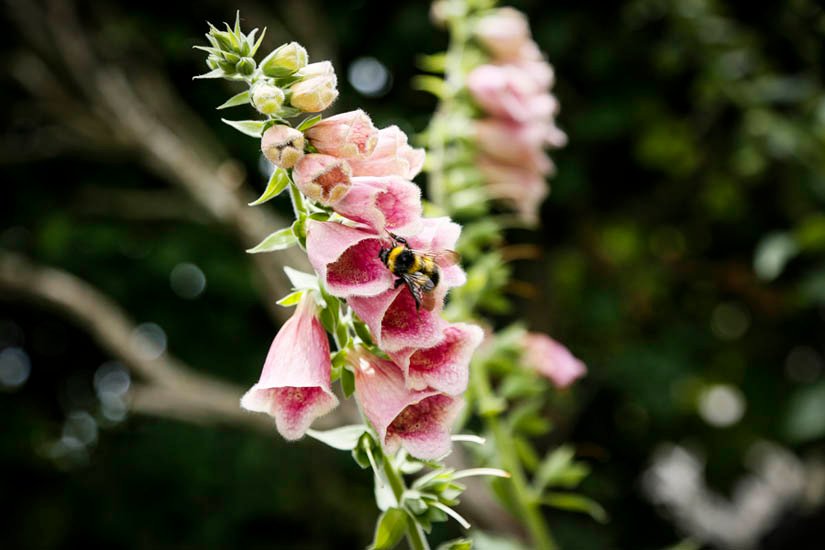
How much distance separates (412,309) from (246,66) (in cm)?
16

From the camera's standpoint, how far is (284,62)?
436mm

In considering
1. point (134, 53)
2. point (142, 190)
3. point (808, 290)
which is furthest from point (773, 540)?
point (134, 53)

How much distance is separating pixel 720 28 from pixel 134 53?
1493 millimetres

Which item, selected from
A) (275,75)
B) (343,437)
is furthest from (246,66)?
(343,437)

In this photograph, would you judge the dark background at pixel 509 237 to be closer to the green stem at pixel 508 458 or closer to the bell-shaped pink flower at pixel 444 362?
the green stem at pixel 508 458

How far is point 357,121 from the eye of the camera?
43 centimetres

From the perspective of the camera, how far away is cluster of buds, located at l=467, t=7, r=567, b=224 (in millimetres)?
876

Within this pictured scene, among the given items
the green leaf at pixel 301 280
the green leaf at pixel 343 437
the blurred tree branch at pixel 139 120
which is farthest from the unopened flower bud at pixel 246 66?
the blurred tree branch at pixel 139 120

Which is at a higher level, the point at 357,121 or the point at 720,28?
the point at 720,28

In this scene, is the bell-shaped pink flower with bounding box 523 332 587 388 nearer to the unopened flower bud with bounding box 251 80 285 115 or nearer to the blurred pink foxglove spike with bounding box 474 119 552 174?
the blurred pink foxglove spike with bounding box 474 119 552 174

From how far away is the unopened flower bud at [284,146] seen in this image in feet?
1.35

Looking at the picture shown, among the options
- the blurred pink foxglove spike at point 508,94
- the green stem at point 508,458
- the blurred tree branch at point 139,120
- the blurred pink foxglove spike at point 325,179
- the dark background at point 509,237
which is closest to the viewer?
the blurred pink foxglove spike at point 325,179

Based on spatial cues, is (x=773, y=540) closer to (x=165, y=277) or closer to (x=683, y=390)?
(x=683, y=390)

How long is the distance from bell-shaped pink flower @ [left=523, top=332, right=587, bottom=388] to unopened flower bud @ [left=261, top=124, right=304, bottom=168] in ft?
1.55
